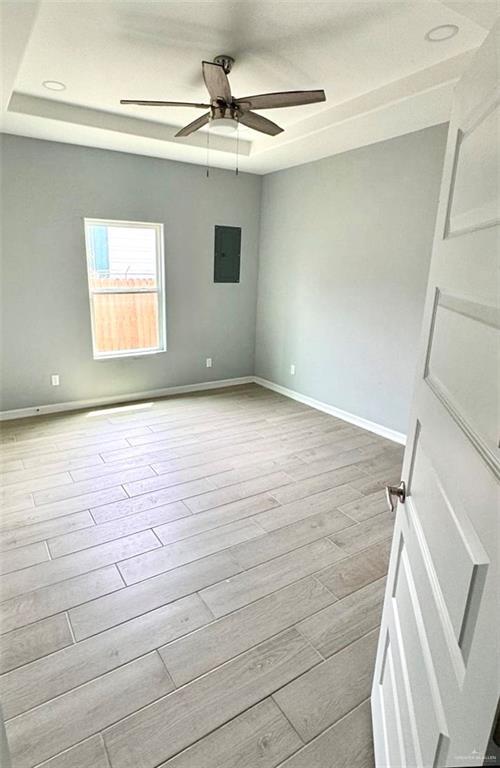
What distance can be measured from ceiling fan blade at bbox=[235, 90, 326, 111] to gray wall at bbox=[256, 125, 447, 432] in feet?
4.72

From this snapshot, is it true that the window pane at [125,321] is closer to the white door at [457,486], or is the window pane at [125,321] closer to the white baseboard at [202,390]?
the white baseboard at [202,390]

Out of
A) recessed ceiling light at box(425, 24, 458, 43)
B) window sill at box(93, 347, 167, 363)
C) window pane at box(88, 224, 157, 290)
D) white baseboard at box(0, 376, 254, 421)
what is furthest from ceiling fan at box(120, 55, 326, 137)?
white baseboard at box(0, 376, 254, 421)

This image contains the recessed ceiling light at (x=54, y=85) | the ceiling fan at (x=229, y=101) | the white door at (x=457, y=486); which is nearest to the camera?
the white door at (x=457, y=486)

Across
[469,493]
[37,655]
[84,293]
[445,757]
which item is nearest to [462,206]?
[469,493]

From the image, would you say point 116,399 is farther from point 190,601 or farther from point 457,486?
point 457,486

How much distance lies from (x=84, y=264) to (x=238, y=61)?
2488 millimetres

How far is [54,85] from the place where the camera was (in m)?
2.99

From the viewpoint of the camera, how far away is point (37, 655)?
1.72 m

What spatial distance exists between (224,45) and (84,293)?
8.95 ft

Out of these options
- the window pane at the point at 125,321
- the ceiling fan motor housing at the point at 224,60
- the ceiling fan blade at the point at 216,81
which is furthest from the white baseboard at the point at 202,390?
the ceiling fan motor housing at the point at 224,60

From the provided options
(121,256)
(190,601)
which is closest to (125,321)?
(121,256)

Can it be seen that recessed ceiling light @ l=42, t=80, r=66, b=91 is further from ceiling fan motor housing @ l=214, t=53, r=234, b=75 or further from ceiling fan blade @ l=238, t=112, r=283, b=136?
ceiling fan blade @ l=238, t=112, r=283, b=136

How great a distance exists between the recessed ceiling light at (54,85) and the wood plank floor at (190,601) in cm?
280

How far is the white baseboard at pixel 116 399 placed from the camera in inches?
171
